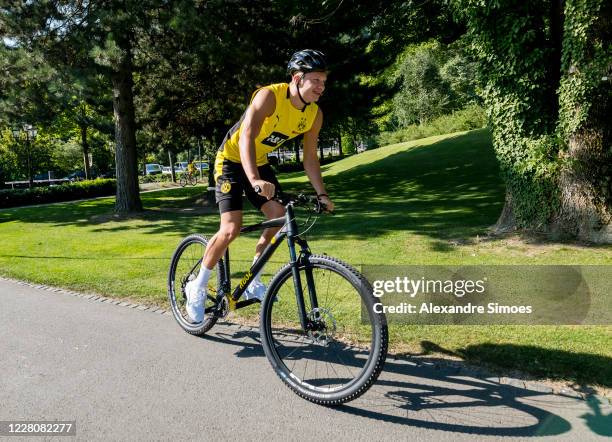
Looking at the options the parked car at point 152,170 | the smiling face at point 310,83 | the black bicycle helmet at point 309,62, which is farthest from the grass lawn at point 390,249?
the parked car at point 152,170

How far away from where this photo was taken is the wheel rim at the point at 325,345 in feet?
10.0

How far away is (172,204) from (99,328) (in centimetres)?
1589

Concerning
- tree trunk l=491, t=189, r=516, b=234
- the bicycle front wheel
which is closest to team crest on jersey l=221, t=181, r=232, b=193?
the bicycle front wheel

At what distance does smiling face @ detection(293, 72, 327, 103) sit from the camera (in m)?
3.35

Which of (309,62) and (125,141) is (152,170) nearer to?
(125,141)

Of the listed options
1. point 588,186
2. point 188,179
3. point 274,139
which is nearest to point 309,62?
point 274,139

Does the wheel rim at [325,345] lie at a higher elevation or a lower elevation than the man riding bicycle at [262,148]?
lower

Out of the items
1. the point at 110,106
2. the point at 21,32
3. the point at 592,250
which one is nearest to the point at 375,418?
the point at 592,250

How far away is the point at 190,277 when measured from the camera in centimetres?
449

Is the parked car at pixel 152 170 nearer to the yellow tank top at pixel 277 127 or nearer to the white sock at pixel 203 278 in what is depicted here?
the white sock at pixel 203 278

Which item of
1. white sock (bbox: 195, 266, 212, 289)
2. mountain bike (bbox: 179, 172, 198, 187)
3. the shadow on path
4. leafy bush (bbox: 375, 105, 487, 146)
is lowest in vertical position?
the shadow on path

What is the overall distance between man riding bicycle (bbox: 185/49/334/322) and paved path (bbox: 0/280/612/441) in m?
0.61

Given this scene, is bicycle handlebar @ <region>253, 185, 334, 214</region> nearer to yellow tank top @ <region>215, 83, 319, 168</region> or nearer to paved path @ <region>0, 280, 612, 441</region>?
yellow tank top @ <region>215, 83, 319, 168</region>

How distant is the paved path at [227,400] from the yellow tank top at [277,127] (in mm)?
1640
